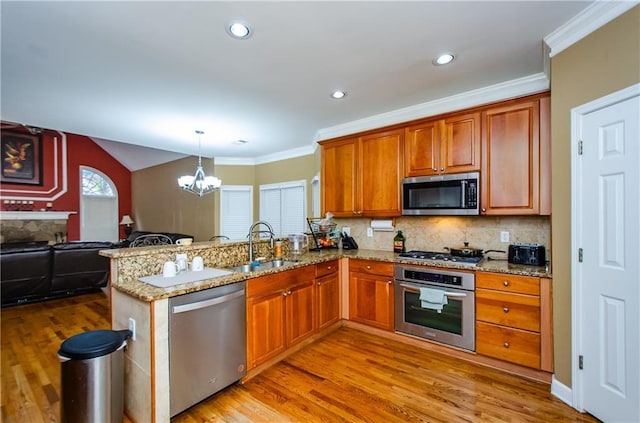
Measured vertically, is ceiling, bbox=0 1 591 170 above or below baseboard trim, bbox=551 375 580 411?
above

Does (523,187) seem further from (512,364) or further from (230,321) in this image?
(230,321)

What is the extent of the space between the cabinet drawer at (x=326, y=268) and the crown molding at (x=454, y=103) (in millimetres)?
1807

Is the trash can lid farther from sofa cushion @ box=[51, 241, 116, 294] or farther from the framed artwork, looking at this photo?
the framed artwork

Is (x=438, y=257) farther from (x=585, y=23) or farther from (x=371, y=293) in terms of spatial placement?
(x=585, y=23)

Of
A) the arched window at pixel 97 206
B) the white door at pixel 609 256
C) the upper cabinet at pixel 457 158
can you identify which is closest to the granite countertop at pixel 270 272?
the white door at pixel 609 256

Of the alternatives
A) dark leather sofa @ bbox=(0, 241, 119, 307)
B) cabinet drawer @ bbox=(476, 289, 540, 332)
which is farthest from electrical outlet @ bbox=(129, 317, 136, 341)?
dark leather sofa @ bbox=(0, 241, 119, 307)

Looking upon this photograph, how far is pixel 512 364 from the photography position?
2412 millimetres

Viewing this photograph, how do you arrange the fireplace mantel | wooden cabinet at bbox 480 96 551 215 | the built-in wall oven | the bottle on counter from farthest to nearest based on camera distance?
1. the fireplace mantel
2. the bottle on counter
3. the built-in wall oven
4. wooden cabinet at bbox 480 96 551 215

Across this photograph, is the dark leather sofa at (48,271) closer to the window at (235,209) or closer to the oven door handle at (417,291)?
the window at (235,209)

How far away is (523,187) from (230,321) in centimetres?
282

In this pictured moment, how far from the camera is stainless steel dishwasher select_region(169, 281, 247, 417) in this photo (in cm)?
182

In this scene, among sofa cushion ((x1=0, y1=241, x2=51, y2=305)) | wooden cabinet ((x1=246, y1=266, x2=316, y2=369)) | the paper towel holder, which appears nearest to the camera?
wooden cabinet ((x1=246, y1=266, x2=316, y2=369))

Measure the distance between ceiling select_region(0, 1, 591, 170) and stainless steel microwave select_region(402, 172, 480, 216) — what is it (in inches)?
35.6

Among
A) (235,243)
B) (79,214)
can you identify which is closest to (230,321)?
(235,243)
